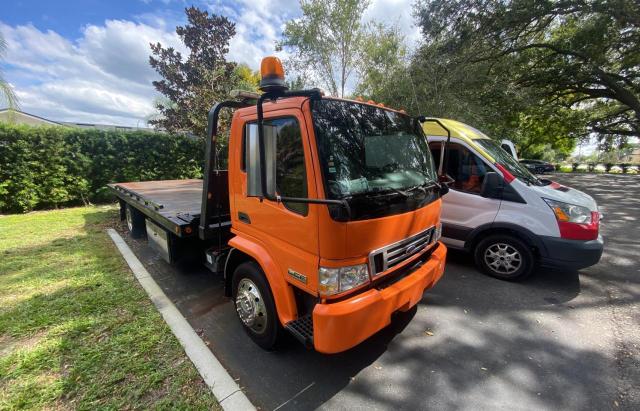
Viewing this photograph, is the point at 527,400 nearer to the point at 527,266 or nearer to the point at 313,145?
the point at 527,266

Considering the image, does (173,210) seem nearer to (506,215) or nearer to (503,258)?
(506,215)

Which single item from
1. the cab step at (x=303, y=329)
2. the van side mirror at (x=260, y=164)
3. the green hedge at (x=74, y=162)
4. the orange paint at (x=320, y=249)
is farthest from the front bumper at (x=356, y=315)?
the green hedge at (x=74, y=162)

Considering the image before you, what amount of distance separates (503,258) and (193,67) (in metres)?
11.9

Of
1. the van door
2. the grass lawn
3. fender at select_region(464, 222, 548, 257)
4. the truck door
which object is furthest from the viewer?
the van door

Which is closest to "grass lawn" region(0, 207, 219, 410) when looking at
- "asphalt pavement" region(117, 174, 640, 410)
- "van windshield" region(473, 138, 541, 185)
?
"asphalt pavement" region(117, 174, 640, 410)

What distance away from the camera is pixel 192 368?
2.42 metres

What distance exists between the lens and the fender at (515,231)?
367 centimetres

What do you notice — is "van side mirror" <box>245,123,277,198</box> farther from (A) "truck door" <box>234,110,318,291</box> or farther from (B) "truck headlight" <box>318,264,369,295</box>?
(B) "truck headlight" <box>318,264,369,295</box>

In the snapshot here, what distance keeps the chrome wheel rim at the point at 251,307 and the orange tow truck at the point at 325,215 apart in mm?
12

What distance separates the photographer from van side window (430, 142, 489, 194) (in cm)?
412

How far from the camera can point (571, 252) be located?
11.5 feet

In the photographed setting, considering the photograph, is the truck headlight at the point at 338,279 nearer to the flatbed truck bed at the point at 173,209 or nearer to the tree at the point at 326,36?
the flatbed truck bed at the point at 173,209

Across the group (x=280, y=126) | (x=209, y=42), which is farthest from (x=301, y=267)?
(x=209, y=42)

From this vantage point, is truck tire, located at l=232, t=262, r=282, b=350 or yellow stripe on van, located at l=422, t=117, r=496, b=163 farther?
yellow stripe on van, located at l=422, t=117, r=496, b=163
